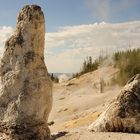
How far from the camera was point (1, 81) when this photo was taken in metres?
10.9

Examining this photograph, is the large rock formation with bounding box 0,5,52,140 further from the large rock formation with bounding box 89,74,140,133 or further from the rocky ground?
the large rock formation with bounding box 89,74,140,133

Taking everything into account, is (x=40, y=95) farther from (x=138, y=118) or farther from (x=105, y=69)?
(x=105, y=69)

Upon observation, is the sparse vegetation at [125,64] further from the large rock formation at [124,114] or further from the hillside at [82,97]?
the large rock formation at [124,114]

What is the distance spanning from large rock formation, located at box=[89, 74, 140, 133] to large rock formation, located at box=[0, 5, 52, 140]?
4052mm

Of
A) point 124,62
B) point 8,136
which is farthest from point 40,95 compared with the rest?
point 124,62

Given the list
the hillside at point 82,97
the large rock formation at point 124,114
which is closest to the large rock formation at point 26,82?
the large rock formation at point 124,114

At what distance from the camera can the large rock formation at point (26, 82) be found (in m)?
10.6

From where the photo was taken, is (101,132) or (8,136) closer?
(8,136)

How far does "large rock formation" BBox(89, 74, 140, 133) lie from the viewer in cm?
1455

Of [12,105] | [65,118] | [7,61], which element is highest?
[7,61]

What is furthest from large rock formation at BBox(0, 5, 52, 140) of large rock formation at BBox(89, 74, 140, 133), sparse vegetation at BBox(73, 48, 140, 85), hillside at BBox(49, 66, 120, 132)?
sparse vegetation at BBox(73, 48, 140, 85)

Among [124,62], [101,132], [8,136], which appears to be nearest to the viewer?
[8,136]

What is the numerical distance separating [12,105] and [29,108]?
1.19 ft

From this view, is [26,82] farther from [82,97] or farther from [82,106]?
[82,97]
